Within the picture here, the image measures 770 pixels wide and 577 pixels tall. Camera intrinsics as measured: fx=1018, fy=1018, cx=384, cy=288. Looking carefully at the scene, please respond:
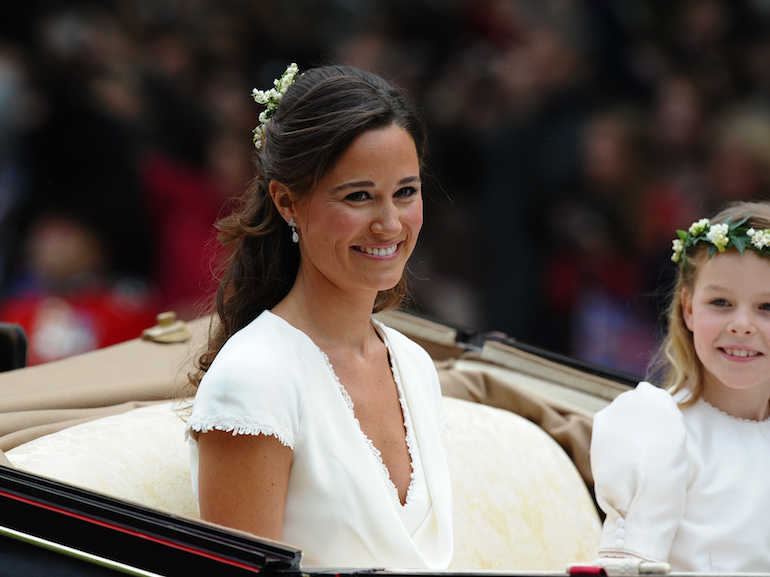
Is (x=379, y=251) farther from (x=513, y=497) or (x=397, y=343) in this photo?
(x=513, y=497)

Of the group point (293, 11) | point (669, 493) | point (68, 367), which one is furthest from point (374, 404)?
point (293, 11)

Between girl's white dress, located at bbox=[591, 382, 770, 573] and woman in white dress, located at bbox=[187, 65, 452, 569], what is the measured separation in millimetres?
303

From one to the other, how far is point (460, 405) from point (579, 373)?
40cm

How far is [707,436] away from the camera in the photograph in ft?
6.04

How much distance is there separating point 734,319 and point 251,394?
86cm

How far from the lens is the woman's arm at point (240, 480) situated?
4.99 feet

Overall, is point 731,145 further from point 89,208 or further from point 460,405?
point 89,208

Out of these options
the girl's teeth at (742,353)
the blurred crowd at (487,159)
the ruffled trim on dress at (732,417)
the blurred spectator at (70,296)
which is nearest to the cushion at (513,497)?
the ruffled trim on dress at (732,417)

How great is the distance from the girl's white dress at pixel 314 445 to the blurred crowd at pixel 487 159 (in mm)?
1799

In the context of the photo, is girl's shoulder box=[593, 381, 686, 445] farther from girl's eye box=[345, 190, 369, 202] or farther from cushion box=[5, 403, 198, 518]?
cushion box=[5, 403, 198, 518]

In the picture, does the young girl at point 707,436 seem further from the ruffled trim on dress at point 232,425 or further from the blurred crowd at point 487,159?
the blurred crowd at point 487,159

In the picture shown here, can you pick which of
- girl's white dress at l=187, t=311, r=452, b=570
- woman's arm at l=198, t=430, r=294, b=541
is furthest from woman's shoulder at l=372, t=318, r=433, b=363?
woman's arm at l=198, t=430, r=294, b=541

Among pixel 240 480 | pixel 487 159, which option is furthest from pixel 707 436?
pixel 487 159

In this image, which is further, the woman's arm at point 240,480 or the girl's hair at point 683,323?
the girl's hair at point 683,323
